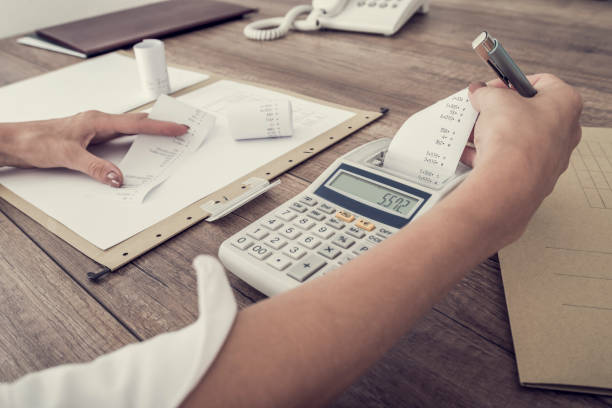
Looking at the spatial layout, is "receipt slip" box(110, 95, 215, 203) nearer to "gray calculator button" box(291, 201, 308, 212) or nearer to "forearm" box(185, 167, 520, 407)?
"gray calculator button" box(291, 201, 308, 212)

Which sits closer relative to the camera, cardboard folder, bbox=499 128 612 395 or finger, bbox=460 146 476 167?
cardboard folder, bbox=499 128 612 395

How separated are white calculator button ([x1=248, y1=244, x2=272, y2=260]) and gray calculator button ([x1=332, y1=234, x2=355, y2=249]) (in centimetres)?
6

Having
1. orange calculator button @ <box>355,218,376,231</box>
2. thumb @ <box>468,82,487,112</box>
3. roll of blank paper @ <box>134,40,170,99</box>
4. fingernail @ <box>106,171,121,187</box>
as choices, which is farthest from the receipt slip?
thumb @ <box>468,82,487,112</box>

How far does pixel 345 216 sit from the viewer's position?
0.48 metres

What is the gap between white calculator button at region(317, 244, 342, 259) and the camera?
430mm

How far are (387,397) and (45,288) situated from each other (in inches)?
13.5

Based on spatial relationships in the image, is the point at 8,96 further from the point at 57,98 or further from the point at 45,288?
the point at 45,288

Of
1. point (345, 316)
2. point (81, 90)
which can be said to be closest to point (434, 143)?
point (345, 316)

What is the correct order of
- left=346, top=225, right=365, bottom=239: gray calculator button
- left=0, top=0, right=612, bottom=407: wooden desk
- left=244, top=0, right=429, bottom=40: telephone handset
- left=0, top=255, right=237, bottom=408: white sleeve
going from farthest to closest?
1. left=244, top=0, right=429, bottom=40: telephone handset
2. left=346, top=225, right=365, bottom=239: gray calculator button
3. left=0, top=0, right=612, bottom=407: wooden desk
4. left=0, top=255, right=237, bottom=408: white sleeve

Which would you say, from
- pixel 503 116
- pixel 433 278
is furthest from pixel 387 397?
pixel 503 116

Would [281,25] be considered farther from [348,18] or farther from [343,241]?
[343,241]

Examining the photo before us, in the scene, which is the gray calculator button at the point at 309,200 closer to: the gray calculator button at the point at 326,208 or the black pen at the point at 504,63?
the gray calculator button at the point at 326,208

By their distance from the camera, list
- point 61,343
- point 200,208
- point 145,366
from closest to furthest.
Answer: point 145,366, point 61,343, point 200,208

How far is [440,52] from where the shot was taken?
0.97m
